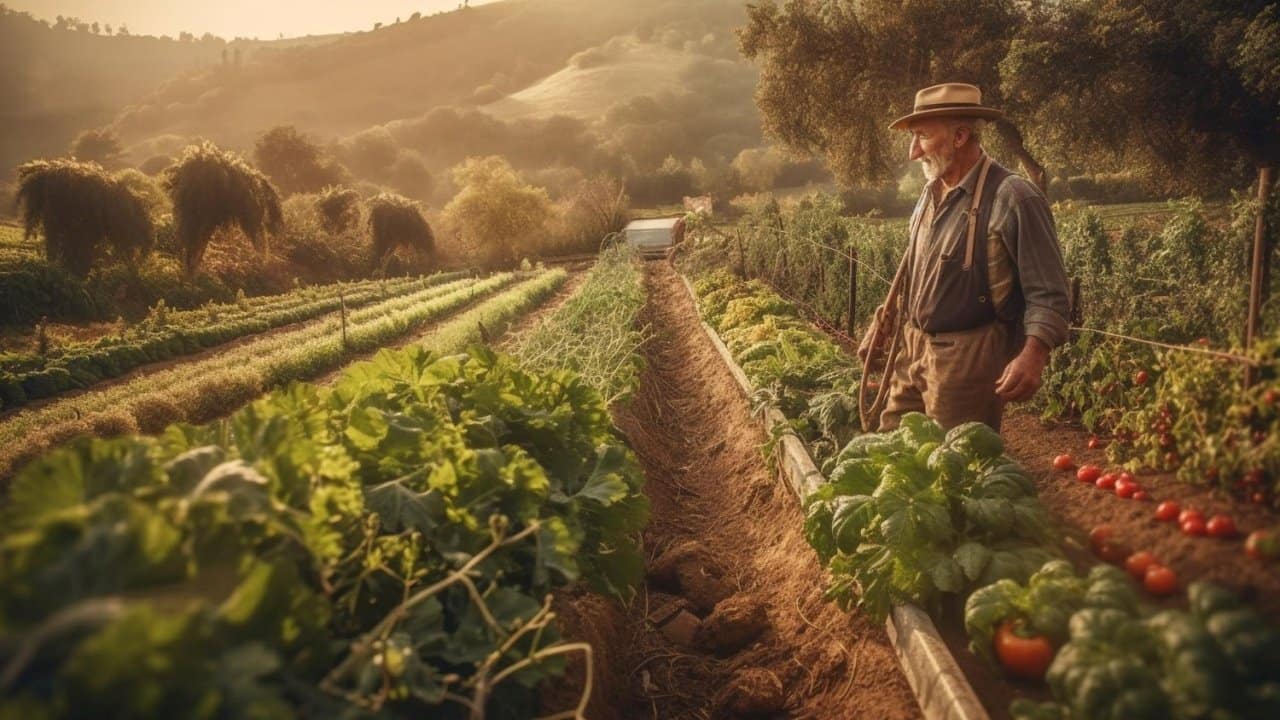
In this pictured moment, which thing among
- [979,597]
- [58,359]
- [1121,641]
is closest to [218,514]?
[1121,641]

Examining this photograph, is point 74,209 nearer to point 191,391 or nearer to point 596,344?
point 191,391

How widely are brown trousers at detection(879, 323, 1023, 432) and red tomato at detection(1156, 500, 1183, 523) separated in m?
1.24

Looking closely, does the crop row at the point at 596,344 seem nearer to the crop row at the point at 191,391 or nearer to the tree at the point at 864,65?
the crop row at the point at 191,391

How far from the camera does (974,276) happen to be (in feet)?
12.2

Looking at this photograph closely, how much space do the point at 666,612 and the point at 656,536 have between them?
Result: 3.37ft

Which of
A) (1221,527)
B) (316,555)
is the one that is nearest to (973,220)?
(1221,527)

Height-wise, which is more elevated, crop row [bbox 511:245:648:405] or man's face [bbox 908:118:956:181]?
man's face [bbox 908:118:956:181]

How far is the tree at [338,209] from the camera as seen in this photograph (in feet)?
128

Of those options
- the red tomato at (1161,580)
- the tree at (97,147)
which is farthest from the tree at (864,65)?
the tree at (97,147)

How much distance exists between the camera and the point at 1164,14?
1619cm

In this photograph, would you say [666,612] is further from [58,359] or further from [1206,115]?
[1206,115]

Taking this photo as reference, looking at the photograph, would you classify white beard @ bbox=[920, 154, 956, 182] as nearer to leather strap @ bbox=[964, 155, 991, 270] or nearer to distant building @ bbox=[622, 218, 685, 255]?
leather strap @ bbox=[964, 155, 991, 270]

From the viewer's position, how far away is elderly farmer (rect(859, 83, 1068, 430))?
3459mm

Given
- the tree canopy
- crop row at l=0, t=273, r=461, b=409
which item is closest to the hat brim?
crop row at l=0, t=273, r=461, b=409
